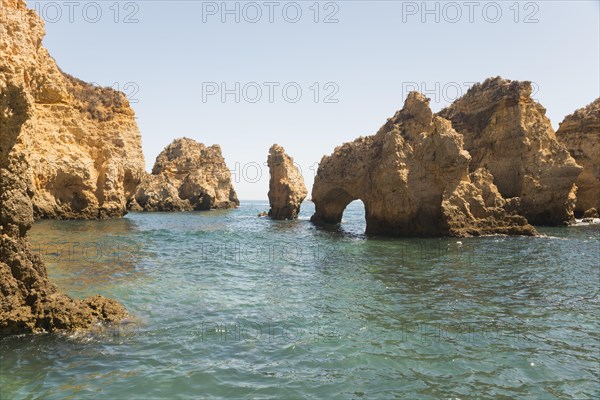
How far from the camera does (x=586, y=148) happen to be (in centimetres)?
4750

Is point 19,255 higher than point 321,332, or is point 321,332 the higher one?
point 19,255

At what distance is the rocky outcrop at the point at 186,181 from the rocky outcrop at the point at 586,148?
5734cm

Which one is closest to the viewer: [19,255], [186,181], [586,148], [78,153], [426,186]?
[19,255]

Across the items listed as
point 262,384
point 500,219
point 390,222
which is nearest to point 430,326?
point 262,384

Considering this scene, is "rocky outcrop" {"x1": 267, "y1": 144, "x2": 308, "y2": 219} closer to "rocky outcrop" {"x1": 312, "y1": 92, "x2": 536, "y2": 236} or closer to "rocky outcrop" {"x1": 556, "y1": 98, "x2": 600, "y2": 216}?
"rocky outcrop" {"x1": 312, "y1": 92, "x2": 536, "y2": 236}

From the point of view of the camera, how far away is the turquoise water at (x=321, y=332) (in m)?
7.07

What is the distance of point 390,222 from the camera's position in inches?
1186

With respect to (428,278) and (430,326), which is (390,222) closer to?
(428,278)

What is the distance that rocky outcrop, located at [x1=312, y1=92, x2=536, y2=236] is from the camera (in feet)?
95.3

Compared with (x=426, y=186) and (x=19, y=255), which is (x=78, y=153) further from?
(x=19, y=255)

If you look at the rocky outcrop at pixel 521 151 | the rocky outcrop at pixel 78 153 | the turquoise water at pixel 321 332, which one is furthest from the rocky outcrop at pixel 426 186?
the rocky outcrop at pixel 78 153

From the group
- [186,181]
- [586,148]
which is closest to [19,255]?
[586,148]

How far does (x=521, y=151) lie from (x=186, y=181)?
57.7 metres

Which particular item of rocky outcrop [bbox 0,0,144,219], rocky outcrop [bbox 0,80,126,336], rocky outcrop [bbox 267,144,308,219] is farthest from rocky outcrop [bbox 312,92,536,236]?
rocky outcrop [bbox 0,0,144,219]
